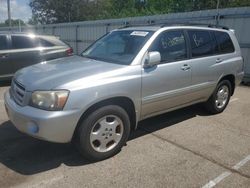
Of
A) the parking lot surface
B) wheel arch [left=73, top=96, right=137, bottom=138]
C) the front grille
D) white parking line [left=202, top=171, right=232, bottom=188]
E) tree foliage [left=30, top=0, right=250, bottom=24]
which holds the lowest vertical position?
white parking line [left=202, top=171, right=232, bottom=188]

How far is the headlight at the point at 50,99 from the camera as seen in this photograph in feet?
11.1

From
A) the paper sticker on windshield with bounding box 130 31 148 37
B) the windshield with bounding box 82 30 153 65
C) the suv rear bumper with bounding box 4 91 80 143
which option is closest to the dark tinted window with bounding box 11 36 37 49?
the windshield with bounding box 82 30 153 65

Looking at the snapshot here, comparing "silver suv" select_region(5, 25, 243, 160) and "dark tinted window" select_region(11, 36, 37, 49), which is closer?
"silver suv" select_region(5, 25, 243, 160)

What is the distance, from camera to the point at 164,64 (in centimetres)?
445

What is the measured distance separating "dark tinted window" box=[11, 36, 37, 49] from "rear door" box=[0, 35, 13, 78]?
0.20 meters

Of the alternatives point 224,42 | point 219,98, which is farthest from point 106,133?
point 224,42

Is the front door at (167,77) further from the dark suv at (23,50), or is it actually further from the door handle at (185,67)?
the dark suv at (23,50)

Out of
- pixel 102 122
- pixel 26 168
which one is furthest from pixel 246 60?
pixel 26 168

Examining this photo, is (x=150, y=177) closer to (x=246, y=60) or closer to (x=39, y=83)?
(x=39, y=83)

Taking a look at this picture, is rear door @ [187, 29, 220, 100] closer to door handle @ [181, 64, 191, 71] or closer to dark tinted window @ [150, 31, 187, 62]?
door handle @ [181, 64, 191, 71]

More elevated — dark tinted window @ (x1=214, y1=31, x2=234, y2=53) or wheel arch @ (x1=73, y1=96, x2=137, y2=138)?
dark tinted window @ (x1=214, y1=31, x2=234, y2=53)

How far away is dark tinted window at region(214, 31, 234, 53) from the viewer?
567 cm

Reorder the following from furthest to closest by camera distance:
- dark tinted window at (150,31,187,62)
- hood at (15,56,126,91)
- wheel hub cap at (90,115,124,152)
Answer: dark tinted window at (150,31,187,62)
wheel hub cap at (90,115,124,152)
hood at (15,56,126,91)

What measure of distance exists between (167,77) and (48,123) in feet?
6.44
